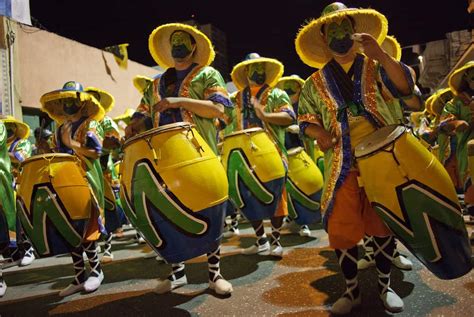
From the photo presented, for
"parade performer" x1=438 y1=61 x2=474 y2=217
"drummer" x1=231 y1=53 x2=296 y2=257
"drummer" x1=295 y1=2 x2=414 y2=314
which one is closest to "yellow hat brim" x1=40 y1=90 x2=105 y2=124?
"drummer" x1=231 y1=53 x2=296 y2=257

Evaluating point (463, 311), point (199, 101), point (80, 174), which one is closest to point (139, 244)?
point (80, 174)

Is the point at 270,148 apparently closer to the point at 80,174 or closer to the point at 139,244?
the point at 80,174

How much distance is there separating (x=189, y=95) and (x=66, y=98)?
126 cm

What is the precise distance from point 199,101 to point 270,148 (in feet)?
3.31

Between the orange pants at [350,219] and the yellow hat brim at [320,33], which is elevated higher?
the yellow hat brim at [320,33]

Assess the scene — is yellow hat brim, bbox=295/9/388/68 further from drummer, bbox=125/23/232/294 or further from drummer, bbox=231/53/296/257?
drummer, bbox=231/53/296/257

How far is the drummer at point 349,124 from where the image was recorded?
2.09 meters

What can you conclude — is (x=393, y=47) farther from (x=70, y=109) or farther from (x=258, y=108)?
(x=70, y=109)

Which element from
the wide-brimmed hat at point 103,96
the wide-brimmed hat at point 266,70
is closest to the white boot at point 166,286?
the wide-brimmed hat at point 266,70

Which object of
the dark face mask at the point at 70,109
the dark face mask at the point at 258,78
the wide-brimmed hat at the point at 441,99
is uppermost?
the dark face mask at the point at 258,78

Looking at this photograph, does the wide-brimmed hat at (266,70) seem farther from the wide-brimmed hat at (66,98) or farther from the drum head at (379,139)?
the drum head at (379,139)

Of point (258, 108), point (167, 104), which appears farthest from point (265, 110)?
point (167, 104)

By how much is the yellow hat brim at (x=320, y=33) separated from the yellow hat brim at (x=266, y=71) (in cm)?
148

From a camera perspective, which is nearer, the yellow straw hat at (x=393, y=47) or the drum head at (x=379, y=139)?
the drum head at (x=379, y=139)
